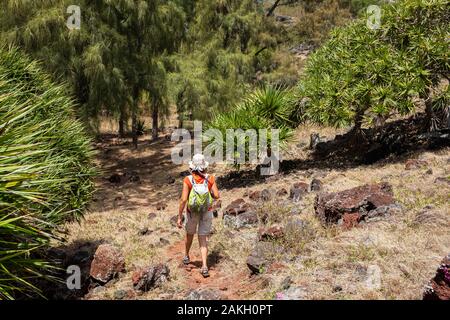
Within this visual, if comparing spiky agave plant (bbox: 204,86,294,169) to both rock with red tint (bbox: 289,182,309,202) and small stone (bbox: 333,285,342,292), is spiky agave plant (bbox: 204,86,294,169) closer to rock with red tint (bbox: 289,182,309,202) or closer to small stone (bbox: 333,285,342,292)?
rock with red tint (bbox: 289,182,309,202)

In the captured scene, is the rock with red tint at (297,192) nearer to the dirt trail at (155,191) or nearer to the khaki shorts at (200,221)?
the dirt trail at (155,191)

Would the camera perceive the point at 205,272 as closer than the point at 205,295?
No

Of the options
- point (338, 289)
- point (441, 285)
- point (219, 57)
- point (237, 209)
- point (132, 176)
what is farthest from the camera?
point (219, 57)

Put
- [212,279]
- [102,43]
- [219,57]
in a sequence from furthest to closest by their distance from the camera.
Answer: [219,57] → [102,43] → [212,279]

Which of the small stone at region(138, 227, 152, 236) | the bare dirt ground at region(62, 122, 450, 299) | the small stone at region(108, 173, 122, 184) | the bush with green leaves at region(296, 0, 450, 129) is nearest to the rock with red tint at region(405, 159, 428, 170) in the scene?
the bare dirt ground at region(62, 122, 450, 299)

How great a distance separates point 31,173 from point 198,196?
92.4 inches

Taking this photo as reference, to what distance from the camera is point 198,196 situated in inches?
260

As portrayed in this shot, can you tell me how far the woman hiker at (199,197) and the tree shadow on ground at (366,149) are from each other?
588cm

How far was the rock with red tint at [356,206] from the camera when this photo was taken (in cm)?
783

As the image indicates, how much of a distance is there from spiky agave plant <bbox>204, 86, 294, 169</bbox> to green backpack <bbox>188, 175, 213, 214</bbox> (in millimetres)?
5687

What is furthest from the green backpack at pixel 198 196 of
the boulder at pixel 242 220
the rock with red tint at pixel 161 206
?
the rock with red tint at pixel 161 206

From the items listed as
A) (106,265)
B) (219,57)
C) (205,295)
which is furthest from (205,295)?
(219,57)

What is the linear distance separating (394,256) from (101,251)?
457cm

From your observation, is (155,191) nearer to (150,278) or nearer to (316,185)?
(316,185)
